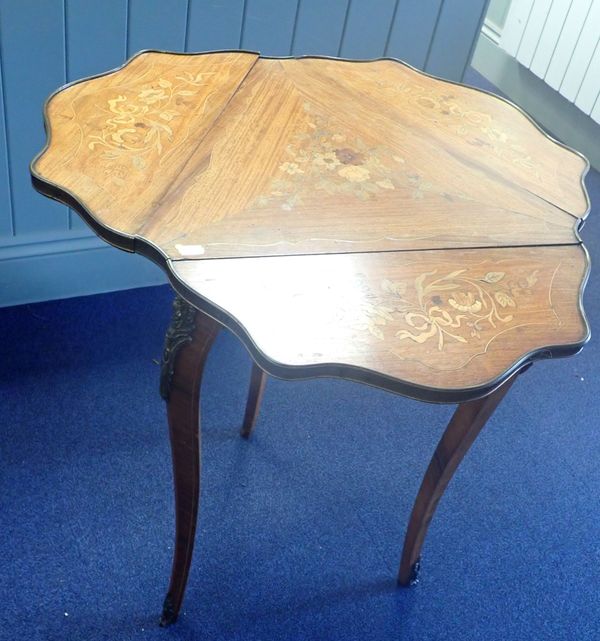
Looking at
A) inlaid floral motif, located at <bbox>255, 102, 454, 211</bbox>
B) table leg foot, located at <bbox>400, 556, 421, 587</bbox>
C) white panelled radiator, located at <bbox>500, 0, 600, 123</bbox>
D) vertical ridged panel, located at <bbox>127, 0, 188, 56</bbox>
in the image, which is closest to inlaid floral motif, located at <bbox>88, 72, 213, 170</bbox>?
inlaid floral motif, located at <bbox>255, 102, 454, 211</bbox>

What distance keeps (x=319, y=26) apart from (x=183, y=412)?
109 cm

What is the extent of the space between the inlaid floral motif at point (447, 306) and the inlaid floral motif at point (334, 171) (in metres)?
0.21

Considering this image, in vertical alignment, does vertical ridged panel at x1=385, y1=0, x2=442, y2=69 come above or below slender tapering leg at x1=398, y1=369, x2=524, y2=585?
above

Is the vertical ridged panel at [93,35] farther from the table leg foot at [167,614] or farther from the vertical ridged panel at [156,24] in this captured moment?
the table leg foot at [167,614]

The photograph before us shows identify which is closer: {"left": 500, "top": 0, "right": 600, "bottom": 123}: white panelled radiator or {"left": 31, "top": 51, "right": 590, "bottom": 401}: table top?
{"left": 31, "top": 51, "right": 590, "bottom": 401}: table top

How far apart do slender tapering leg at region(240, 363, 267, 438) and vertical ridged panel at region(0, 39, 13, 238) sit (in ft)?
2.29

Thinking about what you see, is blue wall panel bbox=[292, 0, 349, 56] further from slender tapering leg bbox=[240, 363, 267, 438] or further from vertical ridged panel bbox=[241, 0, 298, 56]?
slender tapering leg bbox=[240, 363, 267, 438]

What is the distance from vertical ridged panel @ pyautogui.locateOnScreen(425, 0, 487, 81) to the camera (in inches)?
75.0

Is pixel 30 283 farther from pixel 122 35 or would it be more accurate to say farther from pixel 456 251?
pixel 456 251

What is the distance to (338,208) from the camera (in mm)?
1160

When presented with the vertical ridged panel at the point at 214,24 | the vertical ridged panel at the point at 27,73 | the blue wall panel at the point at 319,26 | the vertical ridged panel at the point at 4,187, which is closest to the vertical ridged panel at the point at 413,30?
the blue wall panel at the point at 319,26

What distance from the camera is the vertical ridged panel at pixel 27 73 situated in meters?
1.58

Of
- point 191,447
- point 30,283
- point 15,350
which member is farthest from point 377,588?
point 30,283

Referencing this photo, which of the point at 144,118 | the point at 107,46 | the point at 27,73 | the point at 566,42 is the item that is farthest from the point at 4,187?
the point at 566,42
